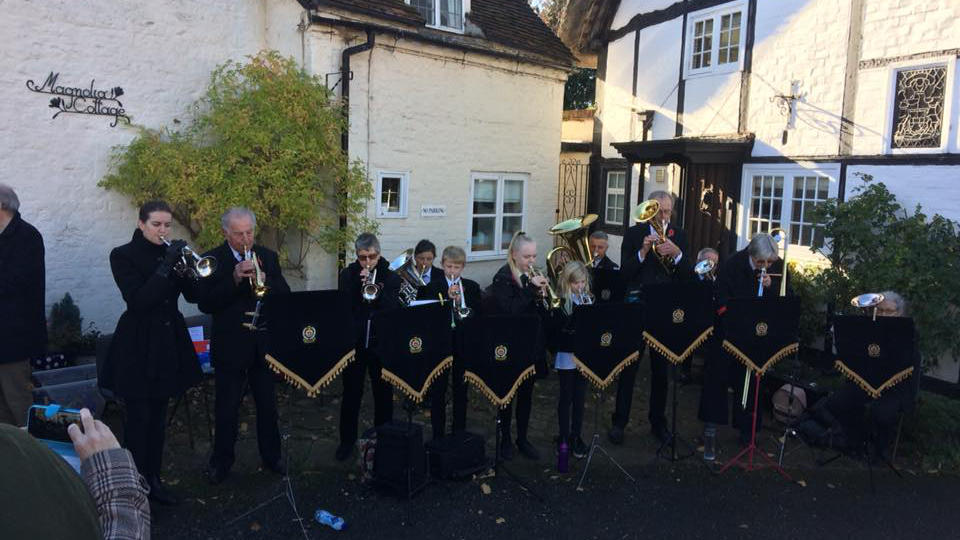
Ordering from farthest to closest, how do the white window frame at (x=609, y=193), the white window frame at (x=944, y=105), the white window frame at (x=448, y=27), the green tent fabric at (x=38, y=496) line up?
the white window frame at (x=609, y=193)
the white window frame at (x=448, y=27)
the white window frame at (x=944, y=105)
the green tent fabric at (x=38, y=496)

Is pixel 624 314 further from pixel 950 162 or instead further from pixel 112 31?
pixel 112 31

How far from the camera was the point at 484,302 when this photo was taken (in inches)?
239

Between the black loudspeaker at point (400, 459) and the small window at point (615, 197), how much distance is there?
8.82 m

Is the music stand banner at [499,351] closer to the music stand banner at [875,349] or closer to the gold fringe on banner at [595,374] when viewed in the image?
the gold fringe on banner at [595,374]

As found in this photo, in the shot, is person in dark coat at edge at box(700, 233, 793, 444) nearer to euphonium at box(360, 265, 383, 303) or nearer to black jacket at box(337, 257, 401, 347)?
black jacket at box(337, 257, 401, 347)

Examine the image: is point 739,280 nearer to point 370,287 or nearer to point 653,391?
point 653,391

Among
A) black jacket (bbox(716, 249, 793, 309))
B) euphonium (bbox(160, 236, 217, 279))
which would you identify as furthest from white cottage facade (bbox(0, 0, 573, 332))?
black jacket (bbox(716, 249, 793, 309))

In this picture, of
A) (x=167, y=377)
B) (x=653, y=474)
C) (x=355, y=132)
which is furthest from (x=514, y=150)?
(x=167, y=377)

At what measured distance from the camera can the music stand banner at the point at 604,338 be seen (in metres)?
5.61

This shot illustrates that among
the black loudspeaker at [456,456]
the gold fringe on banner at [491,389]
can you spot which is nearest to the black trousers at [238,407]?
the black loudspeaker at [456,456]

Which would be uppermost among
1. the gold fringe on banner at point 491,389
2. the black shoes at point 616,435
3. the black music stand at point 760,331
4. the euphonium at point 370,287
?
the euphonium at point 370,287

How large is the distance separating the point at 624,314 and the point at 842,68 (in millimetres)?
5932

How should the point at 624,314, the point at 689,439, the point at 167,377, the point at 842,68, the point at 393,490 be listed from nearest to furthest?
the point at 167,377 → the point at 393,490 → the point at 624,314 → the point at 689,439 → the point at 842,68

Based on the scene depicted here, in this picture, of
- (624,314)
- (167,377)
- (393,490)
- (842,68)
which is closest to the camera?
(167,377)
